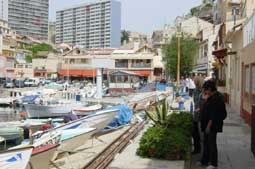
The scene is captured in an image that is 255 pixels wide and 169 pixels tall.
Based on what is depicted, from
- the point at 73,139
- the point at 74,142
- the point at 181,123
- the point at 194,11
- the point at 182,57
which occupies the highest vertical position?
the point at 194,11

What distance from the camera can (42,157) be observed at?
10406 mm

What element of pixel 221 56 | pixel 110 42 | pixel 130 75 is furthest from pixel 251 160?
pixel 110 42

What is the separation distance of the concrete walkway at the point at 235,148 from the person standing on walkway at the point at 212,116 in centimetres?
57

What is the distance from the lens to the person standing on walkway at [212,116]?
8781 millimetres

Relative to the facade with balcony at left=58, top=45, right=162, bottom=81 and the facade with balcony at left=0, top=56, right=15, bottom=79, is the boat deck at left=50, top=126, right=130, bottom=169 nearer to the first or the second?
the facade with balcony at left=58, top=45, right=162, bottom=81

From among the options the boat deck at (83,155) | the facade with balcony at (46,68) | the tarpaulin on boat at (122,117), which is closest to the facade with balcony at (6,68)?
the facade with balcony at (46,68)

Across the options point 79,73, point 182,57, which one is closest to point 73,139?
point 182,57

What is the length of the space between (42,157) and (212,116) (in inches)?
159

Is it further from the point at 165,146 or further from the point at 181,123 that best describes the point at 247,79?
the point at 165,146

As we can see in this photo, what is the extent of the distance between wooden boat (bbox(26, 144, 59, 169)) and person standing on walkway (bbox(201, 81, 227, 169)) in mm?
3676

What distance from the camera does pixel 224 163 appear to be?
9945mm

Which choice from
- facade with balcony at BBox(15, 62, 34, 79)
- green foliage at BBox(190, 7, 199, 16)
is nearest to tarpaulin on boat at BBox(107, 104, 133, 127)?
facade with balcony at BBox(15, 62, 34, 79)

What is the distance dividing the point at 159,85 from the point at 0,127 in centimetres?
2548

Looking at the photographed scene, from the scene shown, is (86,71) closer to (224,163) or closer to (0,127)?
(0,127)
